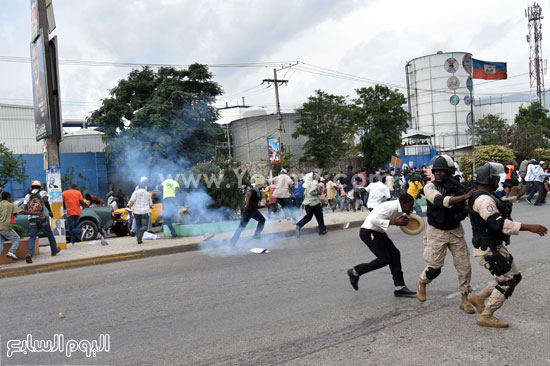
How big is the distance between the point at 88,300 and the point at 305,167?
30860 millimetres

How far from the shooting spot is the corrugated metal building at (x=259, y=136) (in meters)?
45.2

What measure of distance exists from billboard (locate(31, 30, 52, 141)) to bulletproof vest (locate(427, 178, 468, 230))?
933cm

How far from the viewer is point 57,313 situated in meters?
5.76

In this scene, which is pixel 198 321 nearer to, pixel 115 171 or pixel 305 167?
pixel 115 171

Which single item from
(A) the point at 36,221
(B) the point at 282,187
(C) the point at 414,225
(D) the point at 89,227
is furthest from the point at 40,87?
(C) the point at 414,225

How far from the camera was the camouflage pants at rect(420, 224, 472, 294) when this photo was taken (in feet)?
15.9

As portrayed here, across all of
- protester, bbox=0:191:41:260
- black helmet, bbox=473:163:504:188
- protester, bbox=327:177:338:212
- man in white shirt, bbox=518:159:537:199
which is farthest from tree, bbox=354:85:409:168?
black helmet, bbox=473:163:504:188

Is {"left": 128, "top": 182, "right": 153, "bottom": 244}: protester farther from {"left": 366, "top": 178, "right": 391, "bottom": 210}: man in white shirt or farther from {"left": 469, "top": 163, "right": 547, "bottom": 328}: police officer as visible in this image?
{"left": 469, "top": 163, "right": 547, "bottom": 328}: police officer

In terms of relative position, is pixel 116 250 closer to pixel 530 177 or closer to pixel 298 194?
pixel 298 194

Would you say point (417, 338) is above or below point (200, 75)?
below

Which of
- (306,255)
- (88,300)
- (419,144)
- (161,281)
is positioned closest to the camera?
(88,300)

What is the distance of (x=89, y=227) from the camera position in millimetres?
13875

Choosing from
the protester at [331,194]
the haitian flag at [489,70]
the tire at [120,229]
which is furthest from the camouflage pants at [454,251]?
the haitian flag at [489,70]

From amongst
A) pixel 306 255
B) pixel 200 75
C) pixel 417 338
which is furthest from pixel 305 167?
pixel 417 338
